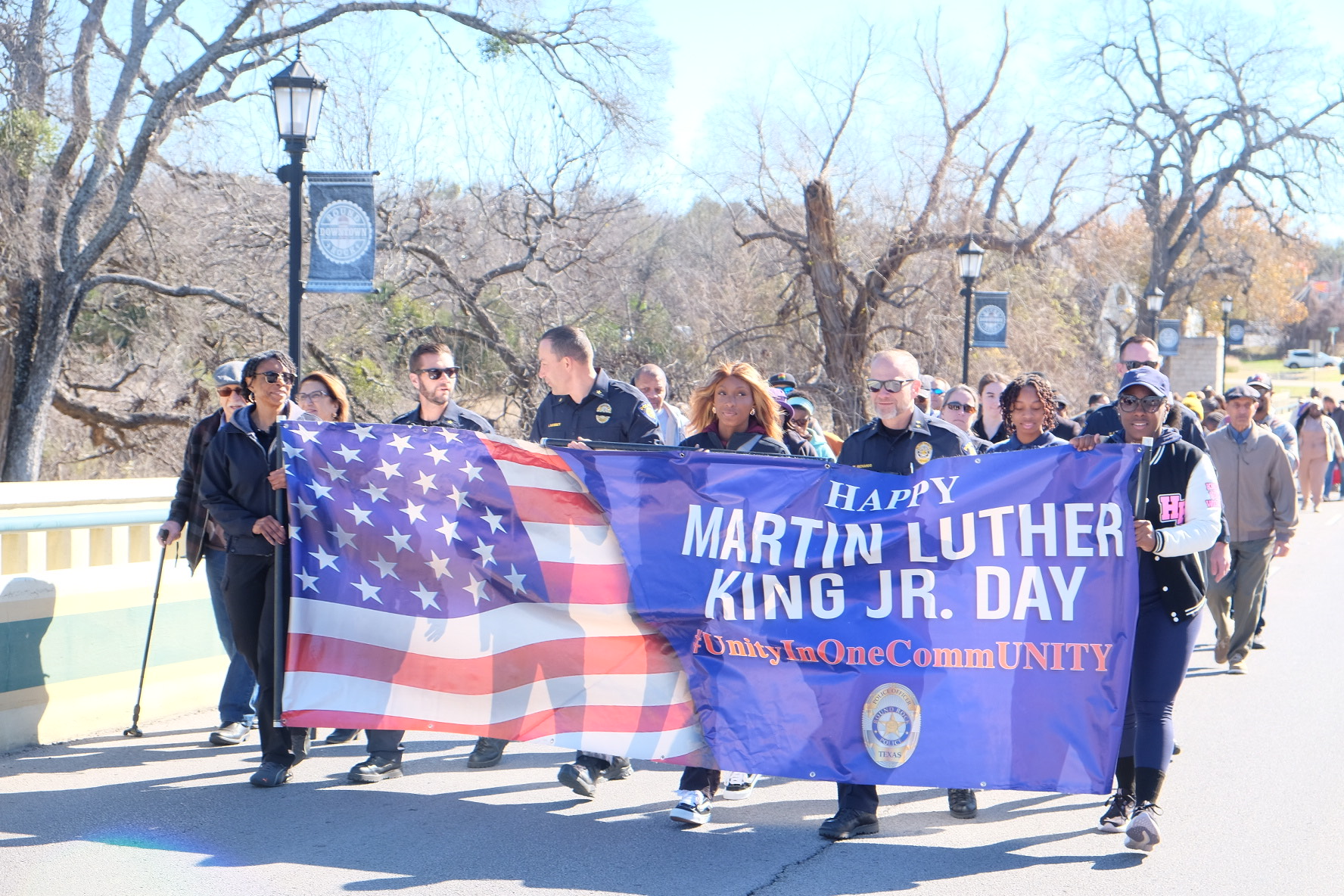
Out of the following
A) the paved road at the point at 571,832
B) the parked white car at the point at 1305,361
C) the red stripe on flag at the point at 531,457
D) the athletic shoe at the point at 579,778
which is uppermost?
the parked white car at the point at 1305,361

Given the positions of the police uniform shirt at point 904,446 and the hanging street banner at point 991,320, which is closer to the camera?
the police uniform shirt at point 904,446

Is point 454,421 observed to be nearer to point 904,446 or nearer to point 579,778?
point 579,778

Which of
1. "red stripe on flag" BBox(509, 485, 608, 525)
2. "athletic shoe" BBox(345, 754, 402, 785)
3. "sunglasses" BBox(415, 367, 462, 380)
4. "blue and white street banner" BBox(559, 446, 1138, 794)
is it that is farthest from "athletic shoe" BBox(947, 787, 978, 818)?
"sunglasses" BBox(415, 367, 462, 380)

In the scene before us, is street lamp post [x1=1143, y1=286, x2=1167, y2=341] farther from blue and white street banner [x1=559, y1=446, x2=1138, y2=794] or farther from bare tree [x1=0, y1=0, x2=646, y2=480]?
blue and white street banner [x1=559, y1=446, x2=1138, y2=794]

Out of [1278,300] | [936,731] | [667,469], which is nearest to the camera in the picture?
[936,731]

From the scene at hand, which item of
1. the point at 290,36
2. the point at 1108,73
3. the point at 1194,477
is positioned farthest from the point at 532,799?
the point at 1108,73

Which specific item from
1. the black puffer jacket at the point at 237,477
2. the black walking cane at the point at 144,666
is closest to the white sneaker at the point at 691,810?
the black puffer jacket at the point at 237,477

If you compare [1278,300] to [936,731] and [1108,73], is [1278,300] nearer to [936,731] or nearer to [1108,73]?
[1108,73]

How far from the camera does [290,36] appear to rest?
1978 cm

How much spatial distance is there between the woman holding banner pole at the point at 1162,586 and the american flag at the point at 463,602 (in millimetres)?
1843

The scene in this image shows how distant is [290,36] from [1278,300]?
52327 mm

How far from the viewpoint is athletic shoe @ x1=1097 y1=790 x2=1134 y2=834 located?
17.7ft

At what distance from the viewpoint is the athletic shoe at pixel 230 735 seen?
6.75 metres

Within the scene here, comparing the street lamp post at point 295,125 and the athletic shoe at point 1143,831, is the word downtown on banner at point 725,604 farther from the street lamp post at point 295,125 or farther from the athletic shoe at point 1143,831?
the street lamp post at point 295,125
